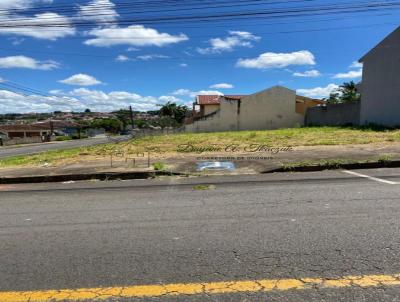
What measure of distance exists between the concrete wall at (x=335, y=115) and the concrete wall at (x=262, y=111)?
3452 mm

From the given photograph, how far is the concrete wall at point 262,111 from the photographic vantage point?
42.4 metres

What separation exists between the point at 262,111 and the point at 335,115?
11.0 meters

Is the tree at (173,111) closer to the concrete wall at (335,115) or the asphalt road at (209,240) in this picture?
the concrete wall at (335,115)

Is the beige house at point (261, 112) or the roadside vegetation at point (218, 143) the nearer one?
the roadside vegetation at point (218, 143)

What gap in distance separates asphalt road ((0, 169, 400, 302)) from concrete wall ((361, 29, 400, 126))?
18.5 meters

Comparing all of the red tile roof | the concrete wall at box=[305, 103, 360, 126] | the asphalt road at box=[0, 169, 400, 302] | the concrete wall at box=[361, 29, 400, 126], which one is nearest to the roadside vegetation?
the concrete wall at box=[361, 29, 400, 126]

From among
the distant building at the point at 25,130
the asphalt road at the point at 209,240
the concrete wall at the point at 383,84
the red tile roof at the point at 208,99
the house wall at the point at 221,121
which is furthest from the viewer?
the distant building at the point at 25,130

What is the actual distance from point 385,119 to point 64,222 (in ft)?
76.1

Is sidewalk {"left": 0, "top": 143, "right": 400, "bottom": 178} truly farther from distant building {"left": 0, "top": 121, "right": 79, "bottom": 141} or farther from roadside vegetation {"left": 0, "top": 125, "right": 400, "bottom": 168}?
distant building {"left": 0, "top": 121, "right": 79, "bottom": 141}

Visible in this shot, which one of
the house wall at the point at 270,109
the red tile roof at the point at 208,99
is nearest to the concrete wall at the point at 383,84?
the house wall at the point at 270,109

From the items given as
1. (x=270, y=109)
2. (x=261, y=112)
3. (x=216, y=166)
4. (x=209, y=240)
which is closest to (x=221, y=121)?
(x=261, y=112)

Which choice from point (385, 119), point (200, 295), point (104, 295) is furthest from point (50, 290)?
point (385, 119)

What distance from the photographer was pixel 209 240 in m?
4.49

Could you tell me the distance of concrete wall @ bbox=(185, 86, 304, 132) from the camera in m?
42.4
